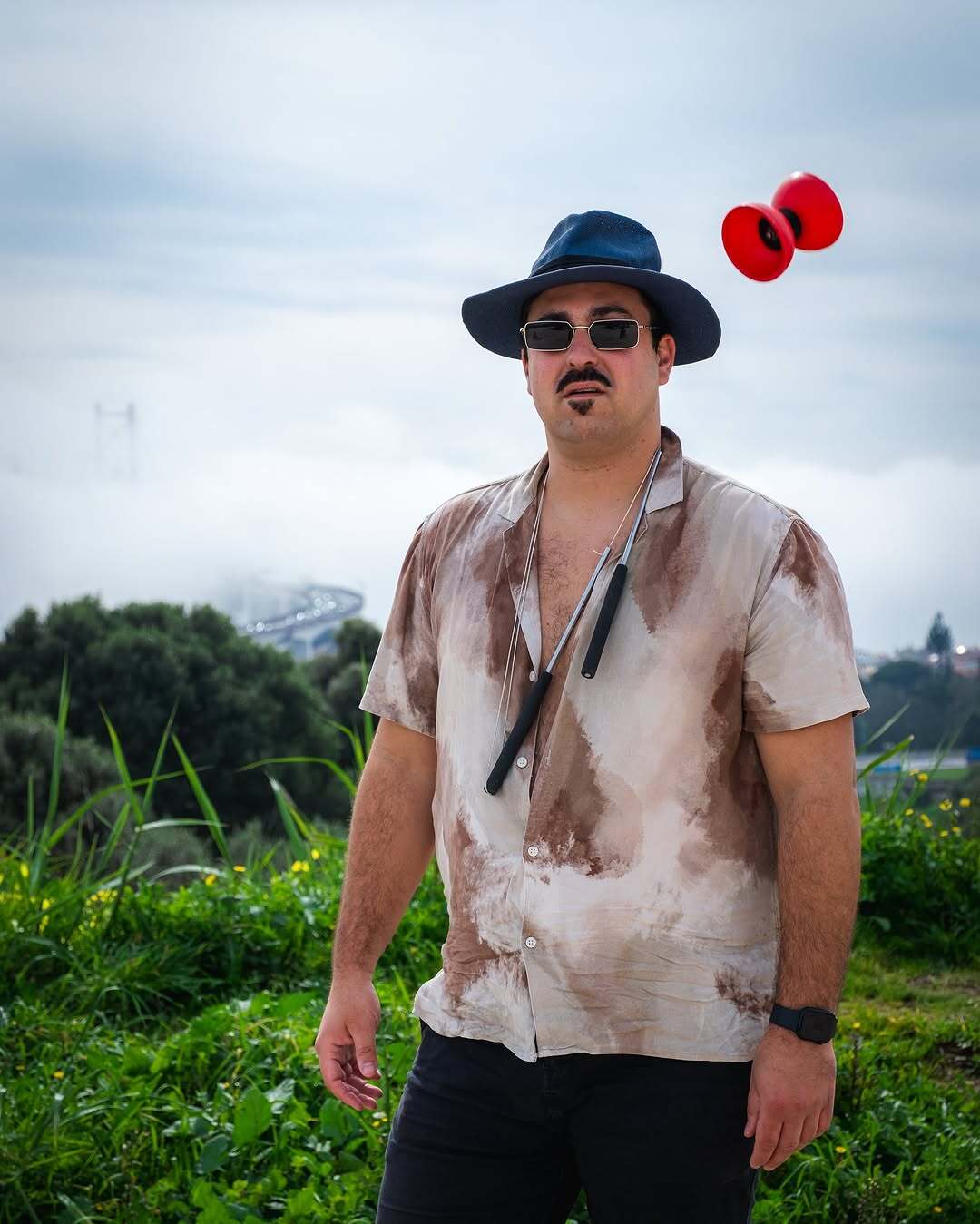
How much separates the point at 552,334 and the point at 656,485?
0.30 metres

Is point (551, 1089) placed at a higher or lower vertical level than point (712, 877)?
lower

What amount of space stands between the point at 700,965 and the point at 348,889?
683mm

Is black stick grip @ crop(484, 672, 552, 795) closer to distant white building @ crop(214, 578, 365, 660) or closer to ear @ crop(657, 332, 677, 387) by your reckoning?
ear @ crop(657, 332, 677, 387)

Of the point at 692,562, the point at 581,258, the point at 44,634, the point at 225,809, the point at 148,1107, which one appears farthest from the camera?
the point at 44,634

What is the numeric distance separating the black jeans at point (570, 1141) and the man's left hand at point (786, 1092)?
0.06 meters

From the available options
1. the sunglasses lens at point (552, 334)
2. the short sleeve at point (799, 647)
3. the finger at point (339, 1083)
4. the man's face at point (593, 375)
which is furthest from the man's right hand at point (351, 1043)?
the sunglasses lens at point (552, 334)

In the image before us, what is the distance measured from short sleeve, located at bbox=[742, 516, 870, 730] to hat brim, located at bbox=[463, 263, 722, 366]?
45cm

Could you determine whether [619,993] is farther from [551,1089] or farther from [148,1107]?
[148,1107]

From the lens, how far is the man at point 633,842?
1.94 m

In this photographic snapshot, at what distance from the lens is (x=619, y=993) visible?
199cm

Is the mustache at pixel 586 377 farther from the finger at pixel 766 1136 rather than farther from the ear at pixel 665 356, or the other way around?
the finger at pixel 766 1136

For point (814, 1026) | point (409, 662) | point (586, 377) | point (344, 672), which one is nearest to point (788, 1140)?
point (814, 1026)

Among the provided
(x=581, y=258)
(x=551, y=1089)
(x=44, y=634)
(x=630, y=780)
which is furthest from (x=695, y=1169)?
(x=44, y=634)

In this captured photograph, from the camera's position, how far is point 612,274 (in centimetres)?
215
